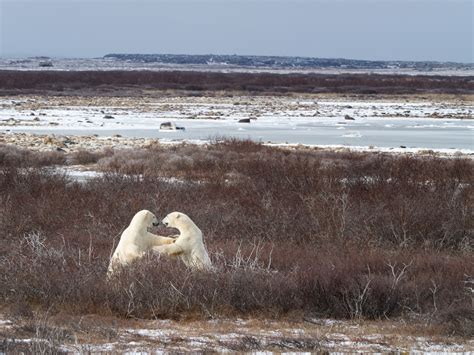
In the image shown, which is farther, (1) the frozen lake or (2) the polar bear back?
(1) the frozen lake

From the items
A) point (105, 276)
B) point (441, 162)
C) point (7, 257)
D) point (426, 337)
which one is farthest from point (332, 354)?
point (441, 162)

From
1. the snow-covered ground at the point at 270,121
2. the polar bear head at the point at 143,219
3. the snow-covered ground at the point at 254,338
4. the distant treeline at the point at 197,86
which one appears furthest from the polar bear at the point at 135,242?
the distant treeline at the point at 197,86

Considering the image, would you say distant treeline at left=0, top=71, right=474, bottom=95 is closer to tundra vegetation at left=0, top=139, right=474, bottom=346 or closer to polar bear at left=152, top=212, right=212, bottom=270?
tundra vegetation at left=0, top=139, right=474, bottom=346

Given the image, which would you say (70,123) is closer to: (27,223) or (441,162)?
(441,162)

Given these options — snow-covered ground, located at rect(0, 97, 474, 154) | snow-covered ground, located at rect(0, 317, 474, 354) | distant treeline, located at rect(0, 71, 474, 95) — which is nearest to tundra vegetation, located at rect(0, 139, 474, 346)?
snow-covered ground, located at rect(0, 317, 474, 354)

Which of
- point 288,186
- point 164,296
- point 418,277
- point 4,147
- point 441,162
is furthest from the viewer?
point 4,147

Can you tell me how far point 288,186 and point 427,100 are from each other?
45866mm

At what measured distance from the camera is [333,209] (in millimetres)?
13305

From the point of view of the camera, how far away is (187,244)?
343 inches

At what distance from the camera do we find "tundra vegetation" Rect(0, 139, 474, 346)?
27.3 feet

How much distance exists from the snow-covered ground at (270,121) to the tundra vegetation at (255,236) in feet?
25.3

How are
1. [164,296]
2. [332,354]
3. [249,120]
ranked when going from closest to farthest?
[332,354] → [164,296] → [249,120]

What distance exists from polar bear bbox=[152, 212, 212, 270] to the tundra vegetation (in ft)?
0.48

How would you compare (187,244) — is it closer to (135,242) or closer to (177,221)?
(177,221)
